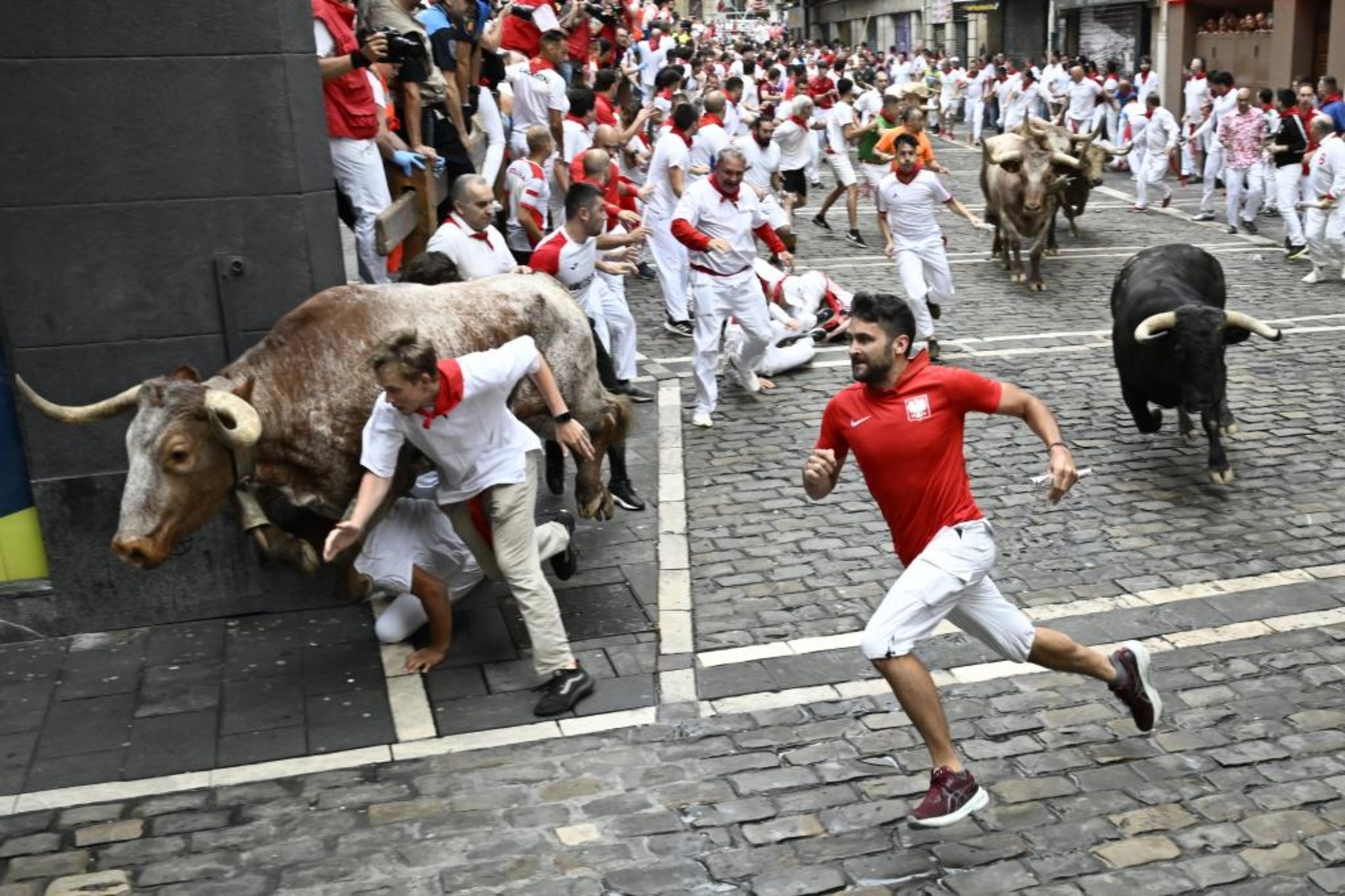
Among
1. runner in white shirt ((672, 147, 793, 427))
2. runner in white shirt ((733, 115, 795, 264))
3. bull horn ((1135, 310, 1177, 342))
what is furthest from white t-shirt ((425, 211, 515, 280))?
runner in white shirt ((733, 115, 795, 264))

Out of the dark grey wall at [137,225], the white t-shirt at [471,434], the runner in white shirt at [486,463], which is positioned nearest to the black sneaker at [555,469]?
the dark grey wall at [137,225]

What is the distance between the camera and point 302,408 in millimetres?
7105

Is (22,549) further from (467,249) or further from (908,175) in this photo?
(908,175)

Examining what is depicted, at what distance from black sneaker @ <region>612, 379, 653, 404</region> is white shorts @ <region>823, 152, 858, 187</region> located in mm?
8942

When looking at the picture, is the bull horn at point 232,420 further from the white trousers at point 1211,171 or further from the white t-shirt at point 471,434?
the white trousers at point 1211,171

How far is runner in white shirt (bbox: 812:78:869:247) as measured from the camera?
2025cm

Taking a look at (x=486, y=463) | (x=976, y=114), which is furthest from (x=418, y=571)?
(x=976, y=114)

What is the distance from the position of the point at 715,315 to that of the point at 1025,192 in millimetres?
6987

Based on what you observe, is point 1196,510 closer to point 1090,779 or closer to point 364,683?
point 1090,779

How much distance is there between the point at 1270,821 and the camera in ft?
18.0

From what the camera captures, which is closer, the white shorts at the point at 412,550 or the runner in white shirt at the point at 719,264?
the white shorts at the point at 412,550

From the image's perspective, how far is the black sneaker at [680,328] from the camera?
1475cm

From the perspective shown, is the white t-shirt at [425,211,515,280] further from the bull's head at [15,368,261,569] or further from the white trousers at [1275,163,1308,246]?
the white trousers at [1275,163,1308,246]

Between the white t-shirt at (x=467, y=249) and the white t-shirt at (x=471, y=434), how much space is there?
232 cm
